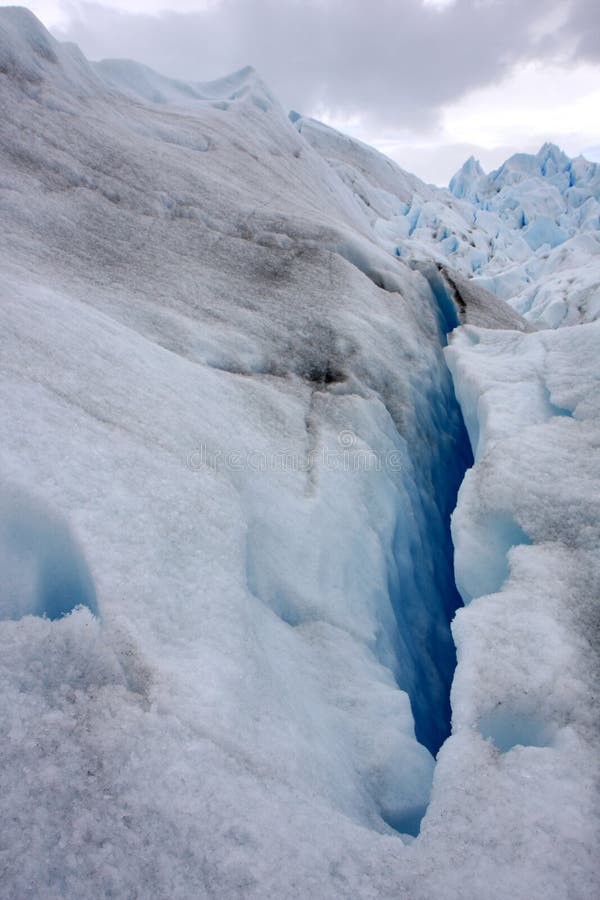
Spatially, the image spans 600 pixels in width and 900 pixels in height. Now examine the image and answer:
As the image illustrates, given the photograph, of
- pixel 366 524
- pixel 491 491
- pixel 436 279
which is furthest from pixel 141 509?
pixel 436 279

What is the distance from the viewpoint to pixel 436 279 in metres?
6.11

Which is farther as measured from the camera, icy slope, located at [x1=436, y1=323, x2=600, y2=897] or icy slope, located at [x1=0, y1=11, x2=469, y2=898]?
icy slope, located at [x1=436, y1=323, x2=600, y2=897]

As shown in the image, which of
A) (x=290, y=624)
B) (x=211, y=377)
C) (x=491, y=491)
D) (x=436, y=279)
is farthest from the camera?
(x=436, y=279)

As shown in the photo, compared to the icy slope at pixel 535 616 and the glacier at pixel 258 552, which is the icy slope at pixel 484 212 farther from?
the icy slope at pixel 535 616

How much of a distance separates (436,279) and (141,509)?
17.5 ft

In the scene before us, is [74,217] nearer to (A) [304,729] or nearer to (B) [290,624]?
(B) [290,624]

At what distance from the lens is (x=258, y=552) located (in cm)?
226

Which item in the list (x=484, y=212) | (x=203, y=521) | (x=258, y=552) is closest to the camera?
(x=203, y=521)

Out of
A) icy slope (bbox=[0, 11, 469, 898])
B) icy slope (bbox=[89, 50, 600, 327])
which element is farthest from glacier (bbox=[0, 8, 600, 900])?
icy slope (bbox=[89, 50, 600, 327])

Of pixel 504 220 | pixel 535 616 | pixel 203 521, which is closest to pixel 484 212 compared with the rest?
pixel 504 220

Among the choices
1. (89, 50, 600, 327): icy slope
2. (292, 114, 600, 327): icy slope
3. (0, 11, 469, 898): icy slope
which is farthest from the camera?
(292, 114, 600, 327): icy slope

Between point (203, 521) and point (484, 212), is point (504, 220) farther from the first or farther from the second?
point (203, 521)

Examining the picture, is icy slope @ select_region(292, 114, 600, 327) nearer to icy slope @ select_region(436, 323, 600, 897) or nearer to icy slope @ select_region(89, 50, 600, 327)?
icy slope @ select_region(89, 50, 600, 327)

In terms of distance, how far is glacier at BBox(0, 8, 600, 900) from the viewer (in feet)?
4.02
